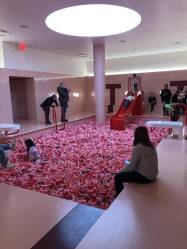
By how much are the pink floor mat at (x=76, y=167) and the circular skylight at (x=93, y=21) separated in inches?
129

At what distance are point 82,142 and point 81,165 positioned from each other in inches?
75.6

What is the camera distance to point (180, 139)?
5.89 metres

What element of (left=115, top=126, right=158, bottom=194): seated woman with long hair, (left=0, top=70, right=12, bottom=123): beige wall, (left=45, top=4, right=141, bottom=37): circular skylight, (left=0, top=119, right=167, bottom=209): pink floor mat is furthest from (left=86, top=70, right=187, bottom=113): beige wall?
(left=115, top=126, right=158, bottom=194): seated woman with long hair

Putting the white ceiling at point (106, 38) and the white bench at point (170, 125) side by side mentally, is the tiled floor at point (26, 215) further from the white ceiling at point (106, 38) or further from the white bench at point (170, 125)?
the white bench at point (170, 125)

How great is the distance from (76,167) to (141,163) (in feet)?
5.70

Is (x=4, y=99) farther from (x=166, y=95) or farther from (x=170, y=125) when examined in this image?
(x=166, y=95)

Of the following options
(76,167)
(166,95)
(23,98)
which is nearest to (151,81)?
(166,95)

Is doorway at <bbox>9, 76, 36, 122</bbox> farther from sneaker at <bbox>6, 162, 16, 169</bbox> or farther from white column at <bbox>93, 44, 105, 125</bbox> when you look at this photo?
sneaker at <bbox>6, 162, 16, 169</bbox>

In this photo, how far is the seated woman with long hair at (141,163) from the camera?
2967mm

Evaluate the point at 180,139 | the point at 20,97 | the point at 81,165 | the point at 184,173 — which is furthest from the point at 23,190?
the point at 20,97

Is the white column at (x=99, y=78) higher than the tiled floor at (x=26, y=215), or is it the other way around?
the white column at (x=99, y=78)

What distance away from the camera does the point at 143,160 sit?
2971 mm

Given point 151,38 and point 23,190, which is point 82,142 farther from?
point 151,38

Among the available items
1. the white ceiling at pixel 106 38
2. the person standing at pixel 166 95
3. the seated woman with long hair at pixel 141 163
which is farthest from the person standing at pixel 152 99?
the seated woman with long hair at pixel 141 163
